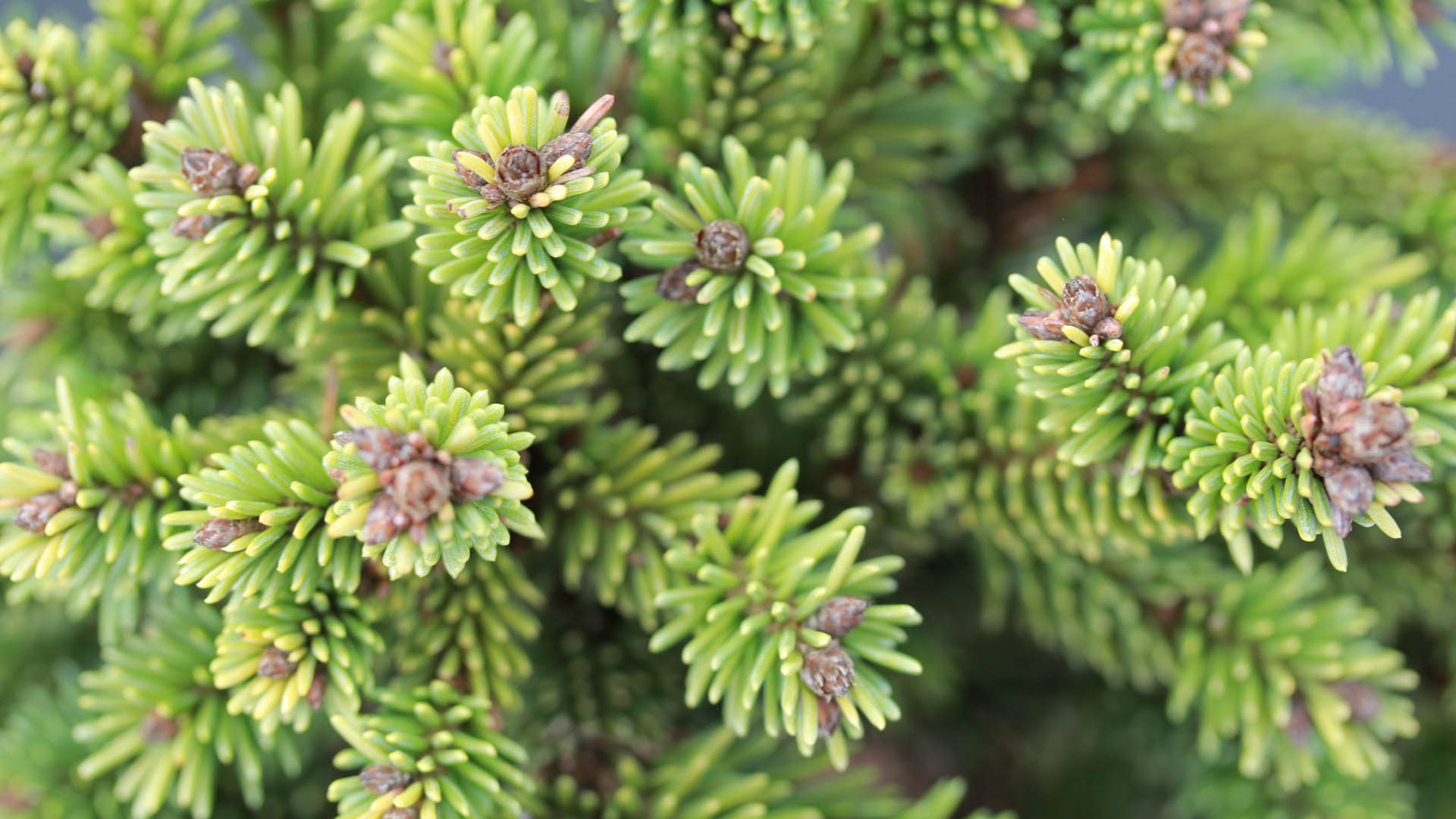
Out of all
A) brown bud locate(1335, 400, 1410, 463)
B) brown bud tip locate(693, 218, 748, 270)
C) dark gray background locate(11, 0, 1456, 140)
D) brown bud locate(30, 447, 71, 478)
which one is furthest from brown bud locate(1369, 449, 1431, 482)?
dark gray background locate(11, 0, 1456, 140)

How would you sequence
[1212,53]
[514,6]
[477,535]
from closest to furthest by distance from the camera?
1. [477,535]
2. [1212,53]
3. [514,6]

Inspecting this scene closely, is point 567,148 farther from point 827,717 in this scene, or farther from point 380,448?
point 827,717

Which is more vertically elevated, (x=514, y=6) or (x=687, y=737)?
(x=514, y=6)

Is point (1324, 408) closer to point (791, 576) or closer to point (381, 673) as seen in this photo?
point (791, 576)

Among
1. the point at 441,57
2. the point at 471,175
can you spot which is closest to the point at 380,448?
the point at 471,175

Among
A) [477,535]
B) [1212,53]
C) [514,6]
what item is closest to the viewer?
[477,535]

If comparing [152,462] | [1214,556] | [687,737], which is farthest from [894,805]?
[152,462]

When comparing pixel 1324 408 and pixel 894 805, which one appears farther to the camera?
pixel 894 805

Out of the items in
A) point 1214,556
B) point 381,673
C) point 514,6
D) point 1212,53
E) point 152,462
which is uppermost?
point 1212,53
